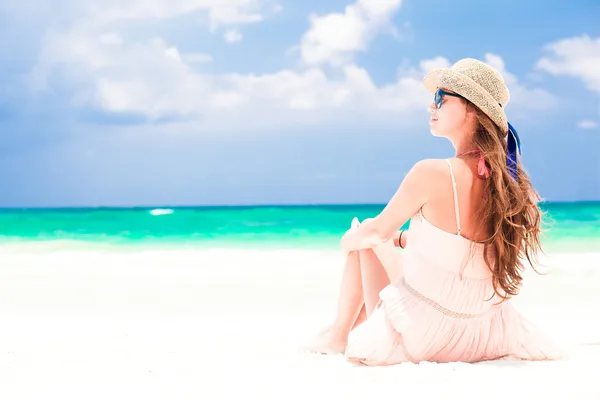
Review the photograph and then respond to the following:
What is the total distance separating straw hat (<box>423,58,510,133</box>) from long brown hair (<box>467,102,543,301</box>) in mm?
49

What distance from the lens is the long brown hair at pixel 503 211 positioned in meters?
2.57

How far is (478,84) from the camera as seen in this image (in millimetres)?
2627

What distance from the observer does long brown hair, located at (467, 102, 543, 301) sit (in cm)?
257

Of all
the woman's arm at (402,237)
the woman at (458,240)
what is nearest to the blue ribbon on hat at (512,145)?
the woman at (458,240)

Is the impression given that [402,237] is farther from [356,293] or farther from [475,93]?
[475,93]

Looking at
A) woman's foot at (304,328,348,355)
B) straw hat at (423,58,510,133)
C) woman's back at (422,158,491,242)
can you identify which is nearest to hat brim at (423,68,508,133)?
straw hat at (423,58,510,133)

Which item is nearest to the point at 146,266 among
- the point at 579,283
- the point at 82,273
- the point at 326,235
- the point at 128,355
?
the point at 82,273

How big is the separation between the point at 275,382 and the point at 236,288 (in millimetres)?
3916

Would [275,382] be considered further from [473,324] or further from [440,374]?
[473,324]

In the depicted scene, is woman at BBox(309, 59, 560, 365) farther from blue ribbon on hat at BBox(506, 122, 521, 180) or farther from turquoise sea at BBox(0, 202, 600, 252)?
turquoise sea at BBox(0, 202, 600, 252)

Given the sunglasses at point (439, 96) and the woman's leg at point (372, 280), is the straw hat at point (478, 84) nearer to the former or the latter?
the sunglasses at point (439, 96)

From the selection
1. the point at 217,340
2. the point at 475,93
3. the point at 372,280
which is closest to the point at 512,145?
the point at 475,93

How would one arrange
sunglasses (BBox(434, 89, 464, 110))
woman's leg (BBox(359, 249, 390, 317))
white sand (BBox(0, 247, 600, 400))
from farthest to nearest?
woman's leg (BBox(359, 249, 390, 317)) → sunglasses (BBox(434, 89, 464, 110)) → white sand (BBox(0, 247, 600, 400))

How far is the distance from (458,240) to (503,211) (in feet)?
0.66
